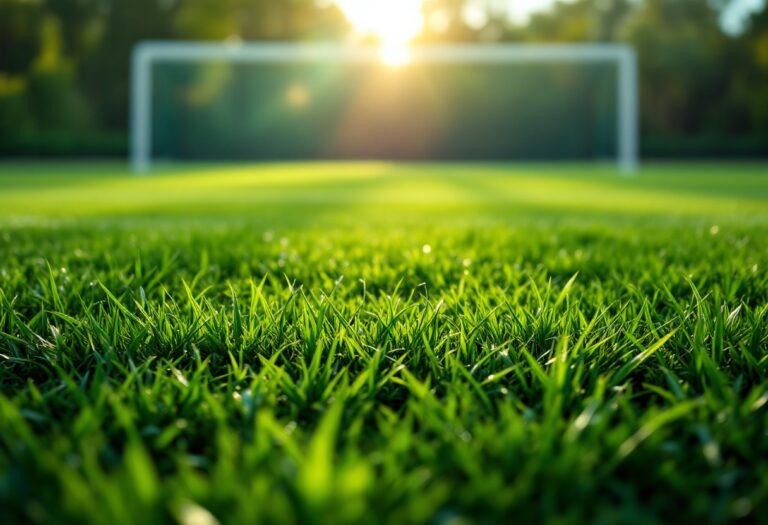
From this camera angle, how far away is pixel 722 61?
3741cm

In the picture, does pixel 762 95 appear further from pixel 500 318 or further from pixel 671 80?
pixel 500 318

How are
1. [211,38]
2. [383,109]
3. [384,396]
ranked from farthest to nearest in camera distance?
[211,38]
[383,109]
[384,396]

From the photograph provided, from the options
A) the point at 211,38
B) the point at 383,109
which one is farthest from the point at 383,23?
the point at 383,109

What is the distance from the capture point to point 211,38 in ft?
122

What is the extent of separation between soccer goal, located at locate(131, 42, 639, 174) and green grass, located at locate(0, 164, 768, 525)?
914 inches

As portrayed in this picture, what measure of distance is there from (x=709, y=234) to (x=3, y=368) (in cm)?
376

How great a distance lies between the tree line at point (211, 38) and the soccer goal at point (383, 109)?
14.7ft

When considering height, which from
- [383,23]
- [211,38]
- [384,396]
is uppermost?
[383,23]

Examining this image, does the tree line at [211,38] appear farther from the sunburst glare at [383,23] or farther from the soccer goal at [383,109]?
the sunburst glare at [383,23]

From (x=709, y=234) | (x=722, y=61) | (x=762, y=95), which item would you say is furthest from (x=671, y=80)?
(x=709, y=234)

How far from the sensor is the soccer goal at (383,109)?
25828 millimetres

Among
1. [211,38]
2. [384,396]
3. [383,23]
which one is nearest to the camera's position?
[384,396]

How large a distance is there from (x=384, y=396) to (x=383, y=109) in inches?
1193

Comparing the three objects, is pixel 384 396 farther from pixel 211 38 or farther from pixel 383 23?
pixel 383 23
